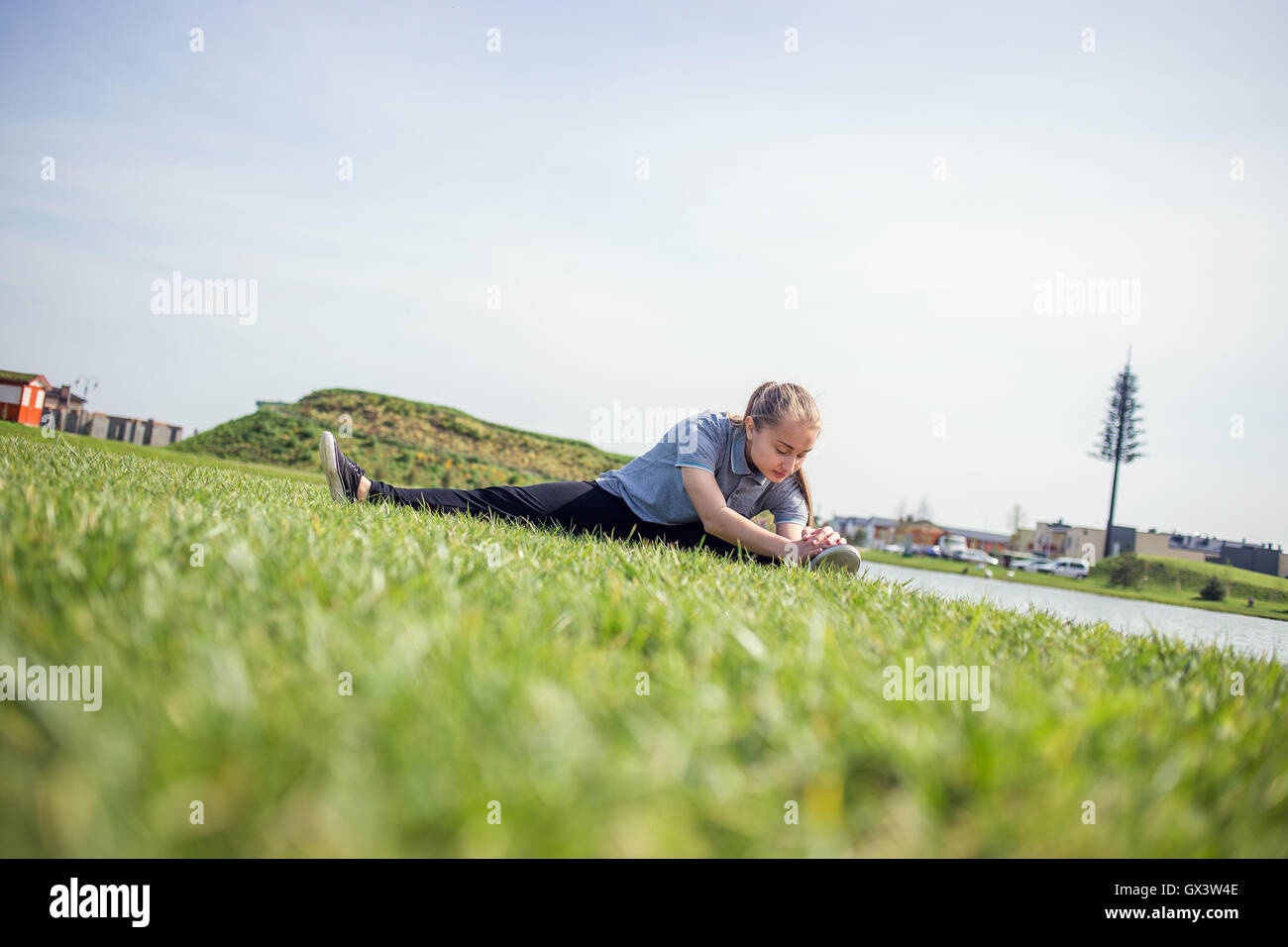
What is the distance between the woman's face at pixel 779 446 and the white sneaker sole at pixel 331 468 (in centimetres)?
243

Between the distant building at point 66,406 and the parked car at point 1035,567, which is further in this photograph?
the parked car at point 1035,567

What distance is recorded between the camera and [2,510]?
1764mm

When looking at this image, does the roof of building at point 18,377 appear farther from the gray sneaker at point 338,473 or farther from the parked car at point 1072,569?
the parked car at point 1072,569

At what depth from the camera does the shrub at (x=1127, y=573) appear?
2642 cm

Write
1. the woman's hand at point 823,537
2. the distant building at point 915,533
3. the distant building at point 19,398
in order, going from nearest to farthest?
1. the woman's hand at point 823,537
2. the distant building at point 19,398
3. the distant building at point 915,533

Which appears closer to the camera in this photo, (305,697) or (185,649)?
(305,697)

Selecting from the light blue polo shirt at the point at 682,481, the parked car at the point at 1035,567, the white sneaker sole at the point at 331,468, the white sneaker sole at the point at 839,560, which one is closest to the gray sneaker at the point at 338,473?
the white sneaker sole at the point at 331,468

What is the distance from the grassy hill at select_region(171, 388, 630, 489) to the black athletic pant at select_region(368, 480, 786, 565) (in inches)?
437

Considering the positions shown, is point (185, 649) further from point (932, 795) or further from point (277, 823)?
point (932, 795)

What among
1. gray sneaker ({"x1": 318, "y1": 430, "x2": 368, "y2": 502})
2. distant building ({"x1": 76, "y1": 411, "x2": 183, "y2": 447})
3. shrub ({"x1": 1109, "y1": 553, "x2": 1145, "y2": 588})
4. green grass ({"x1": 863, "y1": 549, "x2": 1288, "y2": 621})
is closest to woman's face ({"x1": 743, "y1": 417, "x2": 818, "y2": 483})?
gray sneaker ({"x1": 318, "y1": 430, "x2": 368, "y2": 502})

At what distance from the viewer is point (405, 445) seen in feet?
71.6

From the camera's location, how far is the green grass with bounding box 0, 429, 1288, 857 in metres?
0.71
